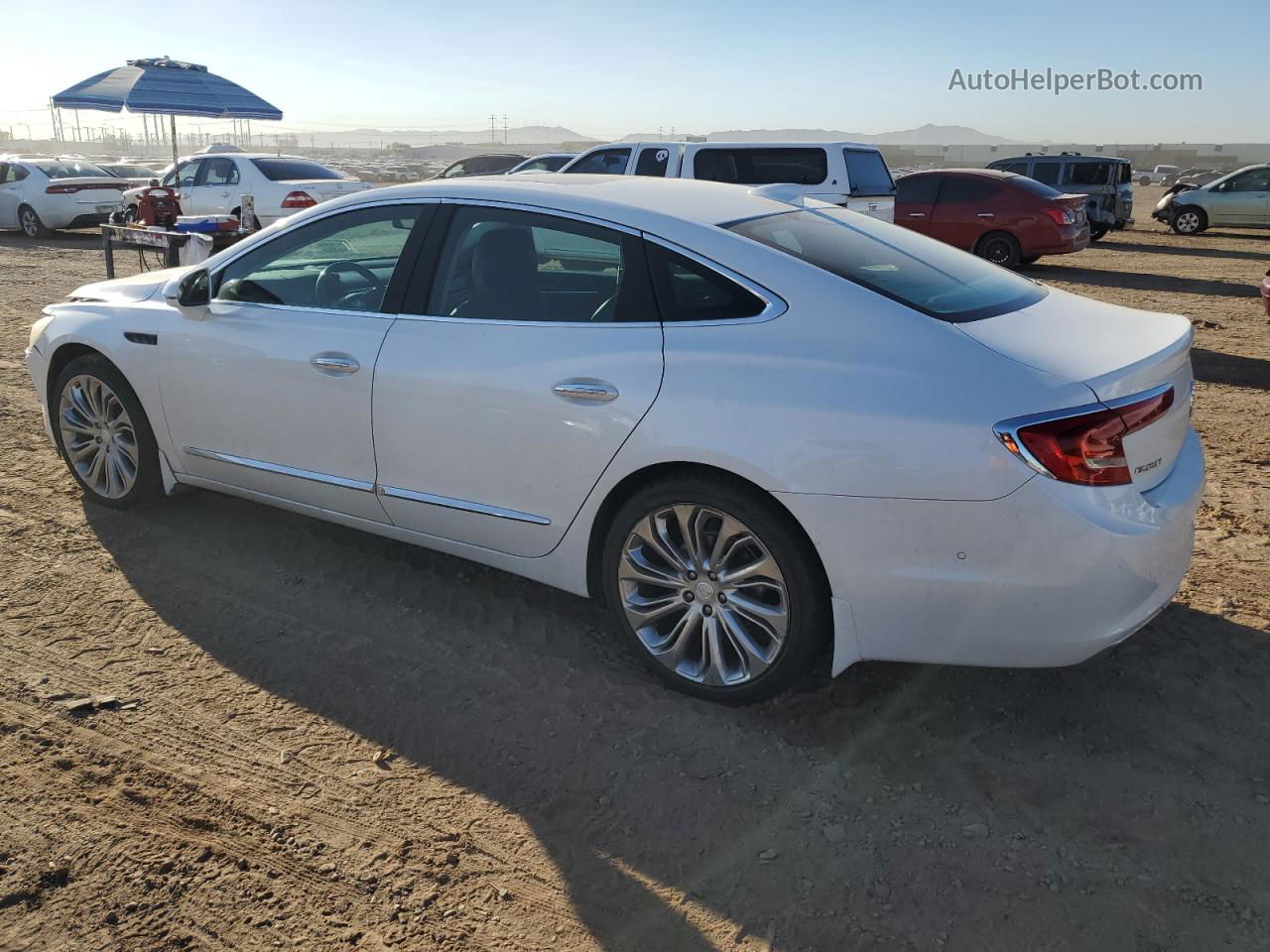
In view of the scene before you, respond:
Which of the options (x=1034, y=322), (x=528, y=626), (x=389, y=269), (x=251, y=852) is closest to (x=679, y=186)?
(x=389, y=269)

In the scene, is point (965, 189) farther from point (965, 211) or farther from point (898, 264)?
point (898, 264)

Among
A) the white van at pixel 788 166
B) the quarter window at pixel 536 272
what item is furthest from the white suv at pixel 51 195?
the quarter window at pixel 536 272

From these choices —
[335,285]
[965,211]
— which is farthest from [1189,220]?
[335,285]

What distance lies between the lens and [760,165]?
11883 mm

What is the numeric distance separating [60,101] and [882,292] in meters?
21.5

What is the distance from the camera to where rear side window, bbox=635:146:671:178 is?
39.7ft

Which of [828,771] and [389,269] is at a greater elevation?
[389,269]

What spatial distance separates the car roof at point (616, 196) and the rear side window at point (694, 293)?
0.45 feet

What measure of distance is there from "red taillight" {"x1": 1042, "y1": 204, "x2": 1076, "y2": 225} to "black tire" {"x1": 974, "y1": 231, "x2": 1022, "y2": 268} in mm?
586

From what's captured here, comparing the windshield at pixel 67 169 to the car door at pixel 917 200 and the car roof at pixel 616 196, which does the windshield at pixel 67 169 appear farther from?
the car roof at pixel 616 196

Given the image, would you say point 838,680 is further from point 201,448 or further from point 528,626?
point 201,448

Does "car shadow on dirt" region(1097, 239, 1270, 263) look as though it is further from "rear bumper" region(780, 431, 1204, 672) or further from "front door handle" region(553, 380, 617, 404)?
"front door handle" region(553, 380, 617, 404)

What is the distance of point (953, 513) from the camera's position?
272 centimetres

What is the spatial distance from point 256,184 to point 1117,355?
1418 centimetres
